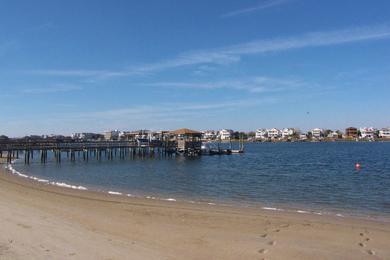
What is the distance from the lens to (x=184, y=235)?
11.6 m

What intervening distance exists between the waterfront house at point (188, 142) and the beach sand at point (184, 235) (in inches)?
2467

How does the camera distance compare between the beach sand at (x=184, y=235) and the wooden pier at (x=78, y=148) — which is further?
the wooden pier at (x=78, y=148)

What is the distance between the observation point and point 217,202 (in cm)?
2125

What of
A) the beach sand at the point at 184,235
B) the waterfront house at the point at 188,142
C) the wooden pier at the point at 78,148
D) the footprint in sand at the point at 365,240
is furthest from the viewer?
the waterfront house at the point at 188,142

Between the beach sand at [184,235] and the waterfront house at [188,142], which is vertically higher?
the waterfront house at [188,142]

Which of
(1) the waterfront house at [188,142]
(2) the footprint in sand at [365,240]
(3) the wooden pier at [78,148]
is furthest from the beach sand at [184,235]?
(1) the waterfront house at [188,142]

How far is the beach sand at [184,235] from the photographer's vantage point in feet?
29.9

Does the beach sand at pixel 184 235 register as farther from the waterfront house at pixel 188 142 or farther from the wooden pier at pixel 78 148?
the waterfront house at pixel 188 142

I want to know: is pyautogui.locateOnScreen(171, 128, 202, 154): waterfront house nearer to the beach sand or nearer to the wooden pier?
the wooden pier

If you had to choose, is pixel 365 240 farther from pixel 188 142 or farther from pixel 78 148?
pixel 188 142

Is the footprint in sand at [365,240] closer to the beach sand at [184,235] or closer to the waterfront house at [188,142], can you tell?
the beach sand at [184,235]

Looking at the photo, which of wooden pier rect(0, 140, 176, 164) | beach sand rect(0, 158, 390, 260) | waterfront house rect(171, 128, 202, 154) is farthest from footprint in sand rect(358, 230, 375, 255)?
waterfront house rect(171, 128, 202, 154)

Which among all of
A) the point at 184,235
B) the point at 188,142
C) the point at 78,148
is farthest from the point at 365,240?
the point at 188,142

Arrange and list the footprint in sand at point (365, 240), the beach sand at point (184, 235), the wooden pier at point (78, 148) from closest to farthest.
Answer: the beach sand at point (184, 235) → the footprint in sand at point (365, 240) → the wooden pier at point (78, 148)
